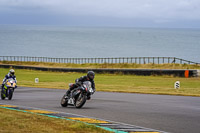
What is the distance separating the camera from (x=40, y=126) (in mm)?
9562

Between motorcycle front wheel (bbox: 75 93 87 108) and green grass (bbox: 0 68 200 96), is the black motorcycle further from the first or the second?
green grass (bbox: 0 68 200 96)

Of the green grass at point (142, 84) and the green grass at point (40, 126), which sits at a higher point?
the green grass at point (142, 84)

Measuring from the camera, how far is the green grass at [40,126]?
898 cm

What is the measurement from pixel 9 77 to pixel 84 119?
8.92m

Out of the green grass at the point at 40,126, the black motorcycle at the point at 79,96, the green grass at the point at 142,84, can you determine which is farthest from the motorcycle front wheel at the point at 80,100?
the green grass at the point at 142,84

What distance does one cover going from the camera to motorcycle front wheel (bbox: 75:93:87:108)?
14211mm

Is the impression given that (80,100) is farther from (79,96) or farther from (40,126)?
(40,126)

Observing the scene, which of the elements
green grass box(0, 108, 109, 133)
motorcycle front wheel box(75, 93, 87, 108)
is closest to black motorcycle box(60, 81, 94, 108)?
motorcycle front wheel box(75, 93, 87, 108)

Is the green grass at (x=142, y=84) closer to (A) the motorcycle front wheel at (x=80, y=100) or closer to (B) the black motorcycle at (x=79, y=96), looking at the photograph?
(B) the black motorcycle at (x=79, y=96)

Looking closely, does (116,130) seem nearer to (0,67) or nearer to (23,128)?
(23,128)

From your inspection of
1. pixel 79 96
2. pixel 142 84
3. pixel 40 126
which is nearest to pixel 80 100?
pixel 79 96

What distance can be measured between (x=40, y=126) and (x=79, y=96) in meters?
4.98

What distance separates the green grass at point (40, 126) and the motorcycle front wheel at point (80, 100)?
3.17 meters

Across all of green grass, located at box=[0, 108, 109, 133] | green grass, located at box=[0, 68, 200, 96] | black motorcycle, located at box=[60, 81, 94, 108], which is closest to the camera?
green grass, located at box=[0, 108, 109, 133]
